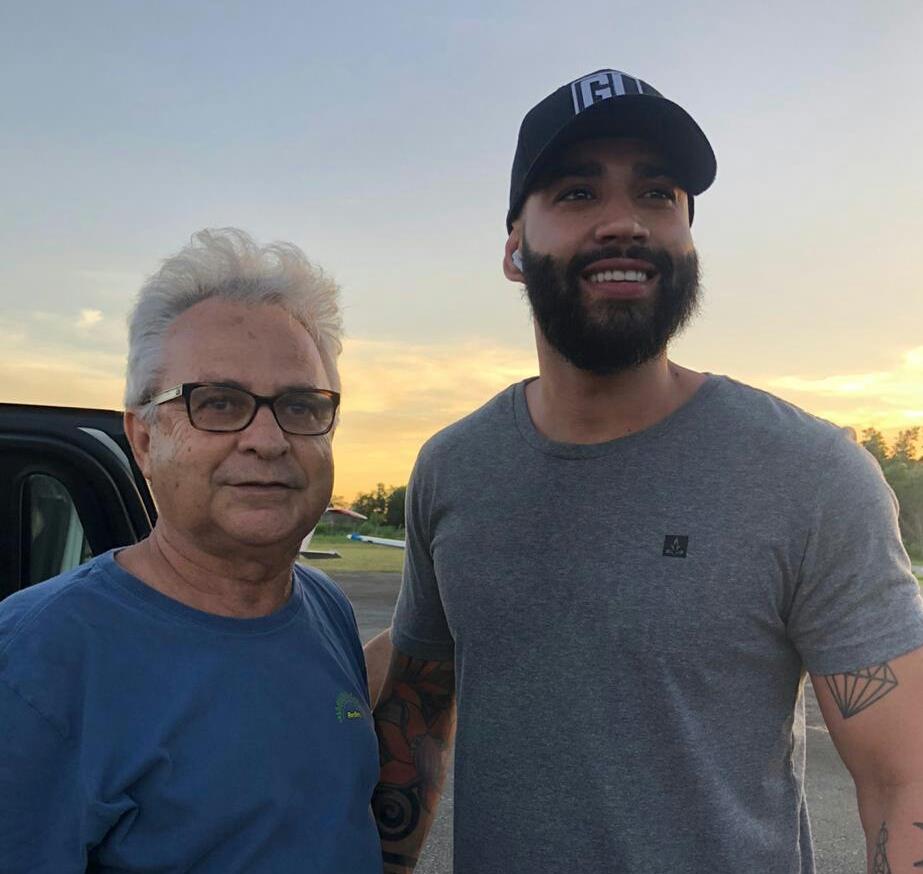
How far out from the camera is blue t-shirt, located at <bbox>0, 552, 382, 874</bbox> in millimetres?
1517

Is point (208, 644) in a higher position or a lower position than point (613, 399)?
lower

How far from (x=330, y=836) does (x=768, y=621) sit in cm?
100

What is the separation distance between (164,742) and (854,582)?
4.51 feet

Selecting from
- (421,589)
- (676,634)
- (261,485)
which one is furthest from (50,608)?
(676,634)

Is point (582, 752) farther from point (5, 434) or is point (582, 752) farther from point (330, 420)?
point (5, 434)

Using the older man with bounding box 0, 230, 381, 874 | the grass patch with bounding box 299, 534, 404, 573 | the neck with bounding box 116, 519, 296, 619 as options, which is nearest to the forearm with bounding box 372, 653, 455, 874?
the older man with bounding box 0, 230, 381, 874

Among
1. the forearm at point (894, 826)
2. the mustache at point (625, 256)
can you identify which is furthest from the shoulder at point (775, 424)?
the forearm at point (894, 826)

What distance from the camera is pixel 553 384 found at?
228 cm

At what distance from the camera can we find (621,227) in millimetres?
2096

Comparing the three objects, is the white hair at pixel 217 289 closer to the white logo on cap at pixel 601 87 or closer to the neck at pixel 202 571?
the neck at pixel 202 571

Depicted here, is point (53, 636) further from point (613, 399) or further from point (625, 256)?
point (625, 256)

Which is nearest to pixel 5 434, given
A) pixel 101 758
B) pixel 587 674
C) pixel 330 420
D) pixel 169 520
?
pixel 169 520

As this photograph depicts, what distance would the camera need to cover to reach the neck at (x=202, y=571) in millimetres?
1831

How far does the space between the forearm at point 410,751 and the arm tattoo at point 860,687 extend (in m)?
1.13
